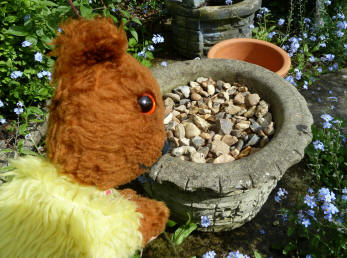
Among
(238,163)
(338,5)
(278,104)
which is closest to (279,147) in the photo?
(238,163)

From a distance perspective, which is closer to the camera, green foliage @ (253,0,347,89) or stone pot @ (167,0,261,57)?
stone pot @ (167,0,261,57)

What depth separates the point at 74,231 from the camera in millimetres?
1018

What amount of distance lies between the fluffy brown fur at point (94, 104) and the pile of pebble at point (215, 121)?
2.63ft

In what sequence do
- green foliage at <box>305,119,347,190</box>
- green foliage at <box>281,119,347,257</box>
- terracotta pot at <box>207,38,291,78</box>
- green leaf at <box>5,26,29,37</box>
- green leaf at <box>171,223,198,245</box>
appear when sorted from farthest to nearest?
1. terracotta pot at <box>207,38,291,78</box>
2. green leaf at <box>5,26,29,37</box>
3. green foliage at <box>305,119,347,190</box>
4. green leaf at <box>171,223,198,245</box>
5. green foliage at <box>281,119,347,257</box>

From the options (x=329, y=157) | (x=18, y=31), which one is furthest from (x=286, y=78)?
(x=18, y=31)

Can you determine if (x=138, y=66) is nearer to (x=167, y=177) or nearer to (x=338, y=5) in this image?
(x=167, y=177)

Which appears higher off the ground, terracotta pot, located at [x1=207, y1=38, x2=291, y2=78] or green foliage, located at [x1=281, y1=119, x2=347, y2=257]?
terracotta pot, located at [x1=207, y1=38, x2=291, y2=78]

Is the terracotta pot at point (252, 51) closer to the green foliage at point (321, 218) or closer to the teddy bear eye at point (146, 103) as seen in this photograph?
the green foliage at point (321, 218)

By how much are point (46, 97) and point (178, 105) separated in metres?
1.20

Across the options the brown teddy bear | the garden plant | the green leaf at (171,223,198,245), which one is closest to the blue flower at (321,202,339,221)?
the garden plant

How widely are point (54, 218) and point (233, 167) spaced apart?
0.85 m

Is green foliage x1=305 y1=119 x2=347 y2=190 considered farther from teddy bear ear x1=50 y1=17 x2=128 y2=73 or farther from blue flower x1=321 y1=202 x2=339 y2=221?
teddy bear ear x1=50 y1=17 x2=128 y2=73

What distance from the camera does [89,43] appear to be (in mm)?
977

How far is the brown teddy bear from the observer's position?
1013mm
